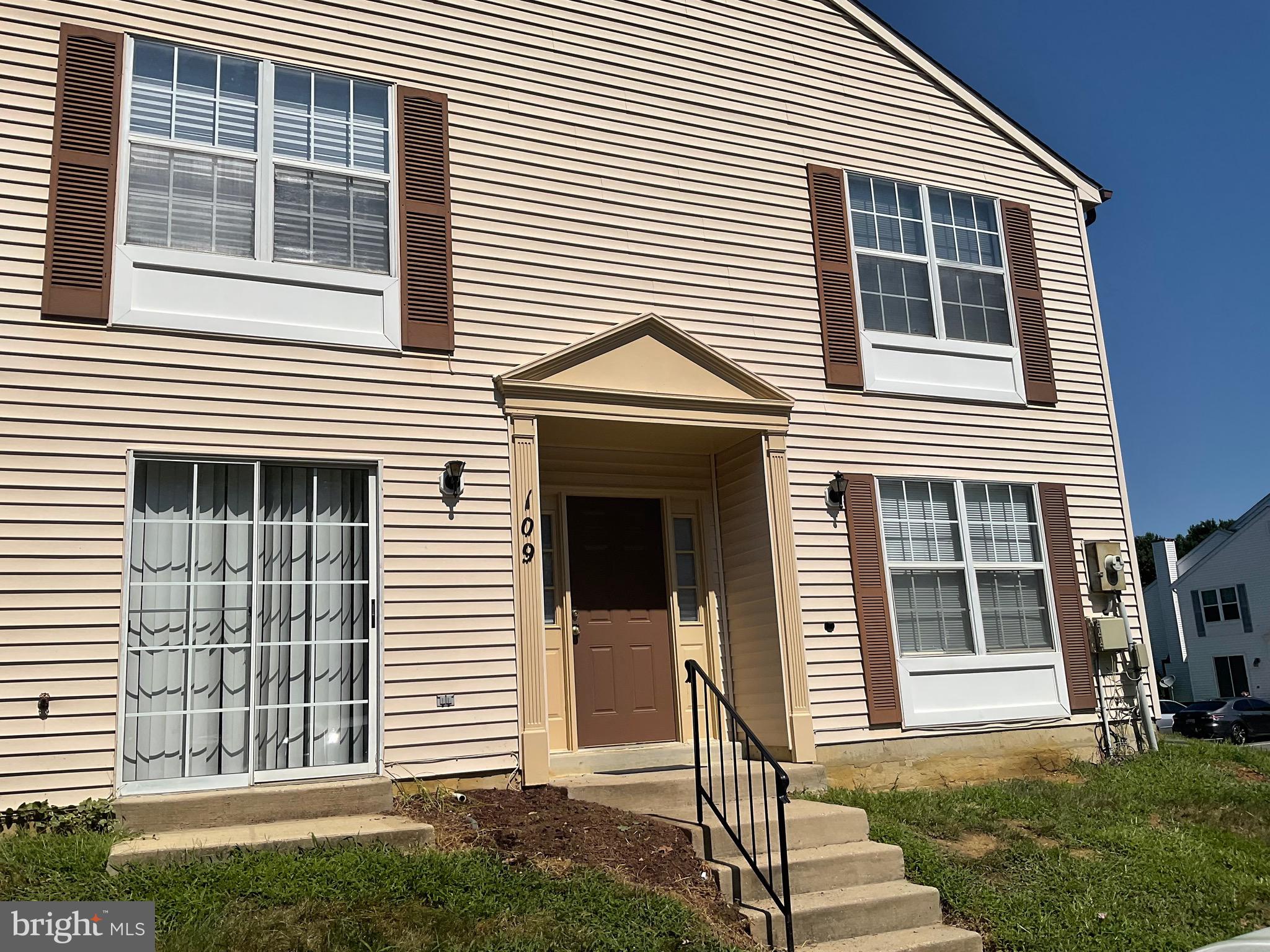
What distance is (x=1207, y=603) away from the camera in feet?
113

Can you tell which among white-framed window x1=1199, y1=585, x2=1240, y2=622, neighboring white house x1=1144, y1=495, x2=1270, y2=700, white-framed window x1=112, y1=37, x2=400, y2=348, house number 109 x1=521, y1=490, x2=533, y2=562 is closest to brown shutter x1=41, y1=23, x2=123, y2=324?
white-framed window x1=112, y1=37, x2=400, y2=348

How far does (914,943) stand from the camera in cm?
555

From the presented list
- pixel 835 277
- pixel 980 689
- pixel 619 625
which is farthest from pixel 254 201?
pixel 980 689

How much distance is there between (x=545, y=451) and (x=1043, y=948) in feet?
17.0

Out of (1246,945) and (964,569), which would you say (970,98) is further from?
(1246,945)

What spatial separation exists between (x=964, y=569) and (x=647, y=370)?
11.7 ft

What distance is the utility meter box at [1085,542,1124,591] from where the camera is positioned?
10.1 meters

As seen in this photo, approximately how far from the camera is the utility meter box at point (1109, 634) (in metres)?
9.91

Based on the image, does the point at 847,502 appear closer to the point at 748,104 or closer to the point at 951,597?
the point at 951,597

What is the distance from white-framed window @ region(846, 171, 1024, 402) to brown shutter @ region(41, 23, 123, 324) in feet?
20.7

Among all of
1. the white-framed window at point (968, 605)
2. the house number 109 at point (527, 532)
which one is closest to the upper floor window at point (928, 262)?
the white-framed window at point (968, 605)

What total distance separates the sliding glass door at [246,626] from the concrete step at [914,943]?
10.9 feet

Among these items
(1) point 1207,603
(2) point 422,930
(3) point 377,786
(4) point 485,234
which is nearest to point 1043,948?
(2) point 422,930

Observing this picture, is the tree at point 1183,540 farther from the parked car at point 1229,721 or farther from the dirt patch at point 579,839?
the dirt patch at point 579,839
